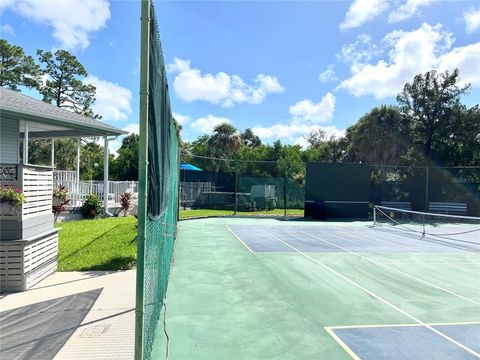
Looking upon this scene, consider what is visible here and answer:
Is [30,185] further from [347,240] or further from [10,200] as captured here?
[347,240]

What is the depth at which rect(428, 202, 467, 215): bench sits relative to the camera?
848 inches

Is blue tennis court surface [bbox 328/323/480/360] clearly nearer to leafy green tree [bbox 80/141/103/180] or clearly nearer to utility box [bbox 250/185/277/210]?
utility box [bbox 250/185/277/210]

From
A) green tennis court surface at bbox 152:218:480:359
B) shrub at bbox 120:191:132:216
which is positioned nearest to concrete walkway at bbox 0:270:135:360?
green tennis court surface at bbox 152:218:480:359

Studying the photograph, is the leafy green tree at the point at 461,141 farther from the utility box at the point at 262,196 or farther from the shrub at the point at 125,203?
the shrub at the point at 125,203

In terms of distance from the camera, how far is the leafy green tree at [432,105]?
77.2 feet

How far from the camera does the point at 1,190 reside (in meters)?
5.81

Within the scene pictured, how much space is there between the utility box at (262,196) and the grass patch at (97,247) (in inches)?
404

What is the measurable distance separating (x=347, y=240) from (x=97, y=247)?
7828 mm

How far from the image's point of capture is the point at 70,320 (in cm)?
457

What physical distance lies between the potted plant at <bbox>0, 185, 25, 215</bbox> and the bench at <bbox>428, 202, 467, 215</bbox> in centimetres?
2217

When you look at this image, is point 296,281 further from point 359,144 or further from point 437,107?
point 359,144

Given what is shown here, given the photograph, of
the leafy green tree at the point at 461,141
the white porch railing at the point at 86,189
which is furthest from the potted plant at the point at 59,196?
the leafy green tree at the point at 461,141

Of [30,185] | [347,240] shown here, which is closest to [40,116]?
[30,185]

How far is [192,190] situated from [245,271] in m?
13.6
